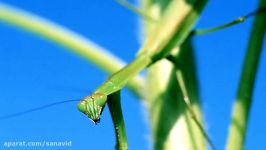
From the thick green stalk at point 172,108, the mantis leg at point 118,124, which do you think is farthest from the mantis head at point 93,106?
the thick green stalk at point 172,108

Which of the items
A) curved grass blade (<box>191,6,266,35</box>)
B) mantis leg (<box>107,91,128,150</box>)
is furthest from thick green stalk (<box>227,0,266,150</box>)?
mantis leg (<box>107,91,128,150</box>)

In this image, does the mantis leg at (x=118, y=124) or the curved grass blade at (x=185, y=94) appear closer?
the mantis leg at (x=118, y=124)

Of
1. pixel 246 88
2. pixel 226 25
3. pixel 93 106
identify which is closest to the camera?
pixel 93 106

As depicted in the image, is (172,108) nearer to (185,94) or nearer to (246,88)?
(185,94)

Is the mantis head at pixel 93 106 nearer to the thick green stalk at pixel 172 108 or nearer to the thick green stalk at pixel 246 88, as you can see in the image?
the thick green stalk at pixel 172 108

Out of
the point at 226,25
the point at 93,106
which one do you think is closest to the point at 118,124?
the point at 93,106

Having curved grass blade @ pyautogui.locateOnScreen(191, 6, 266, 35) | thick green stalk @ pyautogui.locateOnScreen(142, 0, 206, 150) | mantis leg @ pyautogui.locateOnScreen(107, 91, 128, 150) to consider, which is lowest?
mantis leg @ pyautogui.locateOnScreen(107, 91, 128, 150)

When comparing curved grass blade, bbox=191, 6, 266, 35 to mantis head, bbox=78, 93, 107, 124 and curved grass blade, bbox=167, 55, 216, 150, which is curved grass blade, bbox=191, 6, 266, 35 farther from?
mantis head, bbox=78, 93, 107, 124
